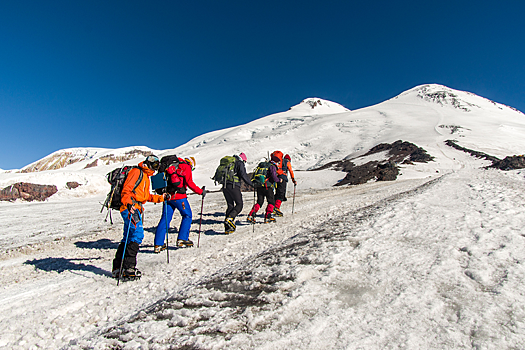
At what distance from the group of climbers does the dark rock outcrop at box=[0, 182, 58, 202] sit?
17976mm

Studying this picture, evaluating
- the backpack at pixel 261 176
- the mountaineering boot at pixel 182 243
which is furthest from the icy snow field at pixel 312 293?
the backpack at pixel 261 176

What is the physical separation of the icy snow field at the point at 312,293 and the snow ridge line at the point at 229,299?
0.02 metres

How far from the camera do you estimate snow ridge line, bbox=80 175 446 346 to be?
2718mm

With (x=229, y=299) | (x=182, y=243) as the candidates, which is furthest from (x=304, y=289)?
(x=182, y=243)

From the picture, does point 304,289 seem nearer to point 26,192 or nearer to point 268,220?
point 268,220

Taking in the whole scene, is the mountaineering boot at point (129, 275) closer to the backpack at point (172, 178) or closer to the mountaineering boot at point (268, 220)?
the backpack at point (172, 178)

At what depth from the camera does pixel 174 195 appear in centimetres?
636

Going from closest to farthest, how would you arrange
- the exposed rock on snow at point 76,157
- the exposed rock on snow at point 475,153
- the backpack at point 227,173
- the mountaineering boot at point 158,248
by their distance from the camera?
the mountaineering boot at point 158,248
the backpack at point 227,173
the exposed rock on snow at point 475,153
the exposed rock on snow at point 76,157

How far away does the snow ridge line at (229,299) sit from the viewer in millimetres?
2718

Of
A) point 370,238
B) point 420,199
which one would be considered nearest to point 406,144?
point 420,199

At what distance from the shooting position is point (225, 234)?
7.77m

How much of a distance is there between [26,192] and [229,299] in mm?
22047

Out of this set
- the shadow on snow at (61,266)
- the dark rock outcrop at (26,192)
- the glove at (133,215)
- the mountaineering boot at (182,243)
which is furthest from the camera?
the dark rock outcrop at (26,192)

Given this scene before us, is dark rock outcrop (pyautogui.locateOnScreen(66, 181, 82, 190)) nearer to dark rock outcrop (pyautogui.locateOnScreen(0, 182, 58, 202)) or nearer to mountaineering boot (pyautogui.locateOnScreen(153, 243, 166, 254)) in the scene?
dark rock outcrop (pyautogui.locateOnScreen(0, 182, 58, 202))
